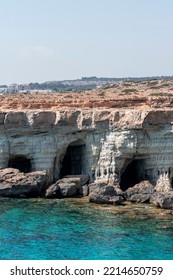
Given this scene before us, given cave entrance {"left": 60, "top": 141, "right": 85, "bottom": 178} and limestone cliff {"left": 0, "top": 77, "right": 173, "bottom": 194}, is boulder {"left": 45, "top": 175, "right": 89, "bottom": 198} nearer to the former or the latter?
limestone cliff {"left": 0, "top": 77, "right": 173, "bottom": 194}

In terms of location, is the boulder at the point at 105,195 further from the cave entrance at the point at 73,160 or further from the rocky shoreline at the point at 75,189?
the cave entrance at the point at 73,160

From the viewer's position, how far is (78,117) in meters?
45.3

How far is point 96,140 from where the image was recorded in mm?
45094

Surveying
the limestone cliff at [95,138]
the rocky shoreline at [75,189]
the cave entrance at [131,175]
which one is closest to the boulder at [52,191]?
the rocky shoreline at [75,189]

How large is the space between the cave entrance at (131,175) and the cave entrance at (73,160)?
350 centimetres

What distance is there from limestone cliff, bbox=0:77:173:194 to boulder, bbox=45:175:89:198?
1280 millimetres

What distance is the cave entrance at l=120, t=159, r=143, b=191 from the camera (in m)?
45.9

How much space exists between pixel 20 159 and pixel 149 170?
1060 centimetres

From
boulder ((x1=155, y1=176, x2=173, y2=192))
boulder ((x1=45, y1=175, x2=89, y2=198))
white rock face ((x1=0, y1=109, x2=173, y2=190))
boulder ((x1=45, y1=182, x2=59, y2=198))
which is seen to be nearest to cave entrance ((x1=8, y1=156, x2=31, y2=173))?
white rock face ((x1=0, y1=109, x2=173, y2=190))

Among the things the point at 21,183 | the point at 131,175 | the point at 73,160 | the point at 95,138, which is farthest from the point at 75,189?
the point at 131,175

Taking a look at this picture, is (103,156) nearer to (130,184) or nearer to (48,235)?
(130,184)

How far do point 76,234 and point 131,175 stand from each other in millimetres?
14226

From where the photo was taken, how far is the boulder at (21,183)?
43375mm
